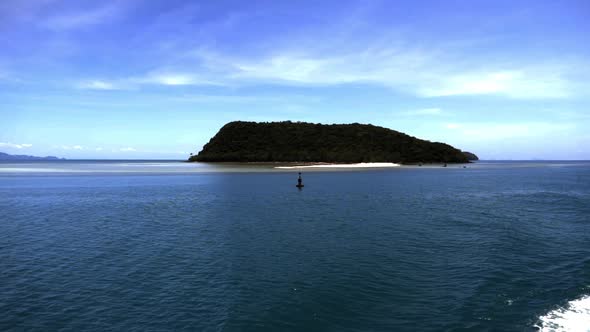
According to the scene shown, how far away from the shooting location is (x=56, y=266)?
52.1 feet

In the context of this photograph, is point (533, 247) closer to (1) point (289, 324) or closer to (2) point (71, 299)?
(1) point (289, 324)

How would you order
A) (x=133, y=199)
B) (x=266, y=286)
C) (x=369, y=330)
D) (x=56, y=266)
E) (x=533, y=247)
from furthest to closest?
(x=133, y=199)
(x=533, y=247)
(x=56, y=266)
(x=266, y=286)
(x=369, y=330)

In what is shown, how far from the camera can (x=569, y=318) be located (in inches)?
426

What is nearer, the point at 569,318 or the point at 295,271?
the point at 569,318

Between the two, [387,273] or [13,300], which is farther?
[387,273]

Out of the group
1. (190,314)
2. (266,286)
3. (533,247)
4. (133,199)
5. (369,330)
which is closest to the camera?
(369,330)

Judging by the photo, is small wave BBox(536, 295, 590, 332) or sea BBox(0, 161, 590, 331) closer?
small wave BBox(536, 295, 590, 332)

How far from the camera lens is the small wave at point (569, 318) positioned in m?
10.2

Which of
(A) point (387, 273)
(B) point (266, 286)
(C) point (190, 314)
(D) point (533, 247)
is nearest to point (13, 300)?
(C) point (190, 314)

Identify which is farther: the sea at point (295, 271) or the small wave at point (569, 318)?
the sea at point (295, 271)

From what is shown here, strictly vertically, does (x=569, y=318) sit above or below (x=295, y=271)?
below

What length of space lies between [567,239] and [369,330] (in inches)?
667

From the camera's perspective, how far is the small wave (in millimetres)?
10234

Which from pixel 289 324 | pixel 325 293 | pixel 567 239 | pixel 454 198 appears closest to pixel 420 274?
pixel 325 293
